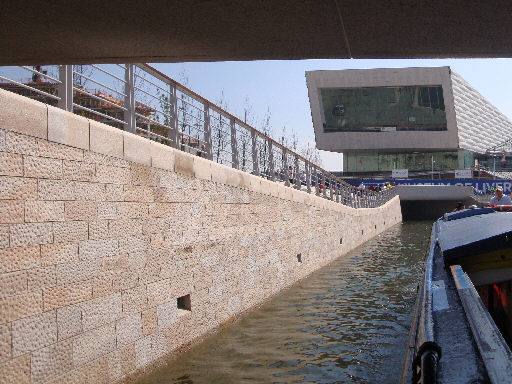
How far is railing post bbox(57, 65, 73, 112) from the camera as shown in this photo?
217 inches

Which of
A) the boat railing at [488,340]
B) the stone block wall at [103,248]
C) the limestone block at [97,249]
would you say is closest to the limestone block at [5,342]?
the stone block wall at [103,248]

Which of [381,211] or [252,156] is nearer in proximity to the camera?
[252,156]

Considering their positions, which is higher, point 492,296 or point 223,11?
point 223,11

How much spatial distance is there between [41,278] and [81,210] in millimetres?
743

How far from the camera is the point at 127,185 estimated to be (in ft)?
18.7

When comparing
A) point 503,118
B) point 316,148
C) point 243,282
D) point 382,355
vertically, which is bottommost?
point 382,355

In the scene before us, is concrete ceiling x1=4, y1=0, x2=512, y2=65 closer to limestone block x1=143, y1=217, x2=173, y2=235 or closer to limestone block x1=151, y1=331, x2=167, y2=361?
limestone block x1=143, y1=217, x2=173, y2=235

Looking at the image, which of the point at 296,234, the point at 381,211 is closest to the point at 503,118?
the point at 381,211

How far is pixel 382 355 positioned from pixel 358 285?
15.7 feet

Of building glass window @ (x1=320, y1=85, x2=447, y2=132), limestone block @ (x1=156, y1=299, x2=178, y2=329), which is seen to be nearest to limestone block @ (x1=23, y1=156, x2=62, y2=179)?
limestone block @ (x1=156, y1=299, x2=178, y2=329)

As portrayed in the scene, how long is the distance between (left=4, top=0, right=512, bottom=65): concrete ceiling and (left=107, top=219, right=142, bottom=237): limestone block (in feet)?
6.28

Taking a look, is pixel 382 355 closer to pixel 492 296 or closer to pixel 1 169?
pixel 492 296

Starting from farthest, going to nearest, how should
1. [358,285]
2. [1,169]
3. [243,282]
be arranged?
[358,285] < [243,282] < [1,169]

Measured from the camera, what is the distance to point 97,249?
5199 mm
